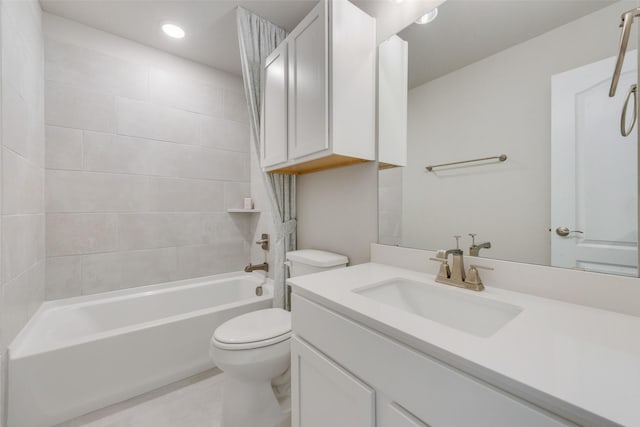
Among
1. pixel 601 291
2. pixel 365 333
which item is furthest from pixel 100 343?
pixel 601 291

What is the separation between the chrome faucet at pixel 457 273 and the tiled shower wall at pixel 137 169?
2.03 meters

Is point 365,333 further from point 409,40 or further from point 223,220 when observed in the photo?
point 223,220

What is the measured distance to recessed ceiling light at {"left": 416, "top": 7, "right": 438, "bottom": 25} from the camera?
116 cm

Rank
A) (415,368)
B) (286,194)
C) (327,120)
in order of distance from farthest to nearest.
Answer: (286,194) < (327,120) < (415,368)

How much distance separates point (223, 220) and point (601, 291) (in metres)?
2.48

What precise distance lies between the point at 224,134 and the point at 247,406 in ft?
7.14

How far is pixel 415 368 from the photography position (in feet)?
1.94

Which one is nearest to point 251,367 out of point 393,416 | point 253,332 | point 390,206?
point 253,332

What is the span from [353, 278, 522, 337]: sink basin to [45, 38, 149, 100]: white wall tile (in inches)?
91.6

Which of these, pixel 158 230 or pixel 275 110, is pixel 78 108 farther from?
pixel 275 110

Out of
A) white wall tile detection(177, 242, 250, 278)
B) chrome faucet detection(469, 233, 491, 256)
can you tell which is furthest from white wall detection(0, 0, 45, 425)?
chrome faucet detection(469, 233, 491, 256)

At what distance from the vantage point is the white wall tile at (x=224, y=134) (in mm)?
2367

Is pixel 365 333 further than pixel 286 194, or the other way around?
pixel 286 194

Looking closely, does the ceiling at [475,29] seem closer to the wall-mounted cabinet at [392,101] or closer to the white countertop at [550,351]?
the wall-mounted cabinet at [392,101]
